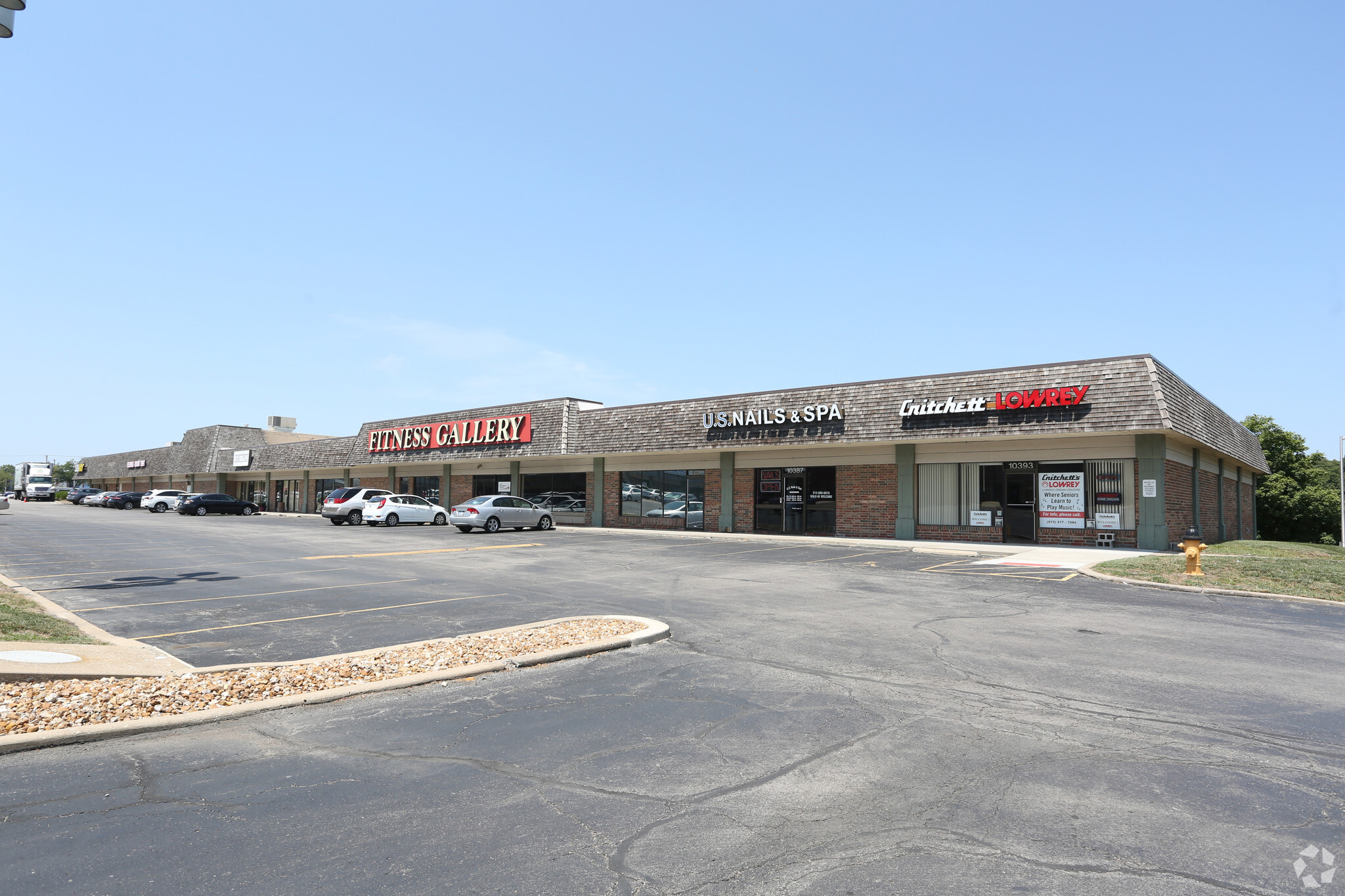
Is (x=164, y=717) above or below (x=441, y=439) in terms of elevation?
below

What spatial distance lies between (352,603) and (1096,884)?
431 inches

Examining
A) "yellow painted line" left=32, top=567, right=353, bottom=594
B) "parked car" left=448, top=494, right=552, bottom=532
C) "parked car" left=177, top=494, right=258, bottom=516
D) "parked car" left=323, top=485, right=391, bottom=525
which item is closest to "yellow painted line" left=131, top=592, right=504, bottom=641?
"yellow painted line" left=32, top=567, right=353, bottom=594

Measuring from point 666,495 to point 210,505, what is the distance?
33.6 m

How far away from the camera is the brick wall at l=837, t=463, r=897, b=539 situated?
27.8 metres

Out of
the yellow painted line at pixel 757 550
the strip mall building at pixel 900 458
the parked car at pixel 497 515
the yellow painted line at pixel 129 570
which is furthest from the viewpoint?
the parked car at pixel 497 515

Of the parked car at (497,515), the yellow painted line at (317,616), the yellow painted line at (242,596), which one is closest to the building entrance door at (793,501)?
the parked car at (497,515)

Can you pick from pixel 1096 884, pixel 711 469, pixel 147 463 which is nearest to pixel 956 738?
pixel 1096 884

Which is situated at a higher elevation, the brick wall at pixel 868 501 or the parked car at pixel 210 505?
the brick wall at pixel 868 501

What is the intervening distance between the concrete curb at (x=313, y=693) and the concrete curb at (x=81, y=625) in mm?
1605

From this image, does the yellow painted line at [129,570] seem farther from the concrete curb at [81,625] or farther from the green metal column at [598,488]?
the green metal column at [598,488]

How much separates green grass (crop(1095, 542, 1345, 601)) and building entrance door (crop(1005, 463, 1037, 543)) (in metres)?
4.49

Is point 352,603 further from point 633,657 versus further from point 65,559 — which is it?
point 65,559

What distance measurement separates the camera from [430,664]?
7797 millimetres

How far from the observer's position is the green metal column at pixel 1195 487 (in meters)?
26.3
